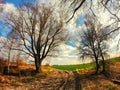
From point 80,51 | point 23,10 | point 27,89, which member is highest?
point 23,10

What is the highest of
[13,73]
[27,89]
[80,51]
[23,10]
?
[23,10]

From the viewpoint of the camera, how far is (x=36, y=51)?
46594mm

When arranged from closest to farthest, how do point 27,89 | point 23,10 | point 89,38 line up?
1. point 27,89
2. point 23,10
3. point 89,38

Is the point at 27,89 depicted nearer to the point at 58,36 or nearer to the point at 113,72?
the point at 58,36

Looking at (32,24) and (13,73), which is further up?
(32,24)

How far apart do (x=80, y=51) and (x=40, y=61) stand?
7.52 meters

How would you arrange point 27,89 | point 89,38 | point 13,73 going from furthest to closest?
point 89,38 → point 13,73 → point 27,89

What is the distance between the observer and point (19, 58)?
1747 inches

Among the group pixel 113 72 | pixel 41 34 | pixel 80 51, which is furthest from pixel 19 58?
pixel 113 72

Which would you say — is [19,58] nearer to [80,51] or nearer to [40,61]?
[40,61]

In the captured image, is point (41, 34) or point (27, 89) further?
point (41, 34)

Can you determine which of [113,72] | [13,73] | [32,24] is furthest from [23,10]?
[113,72]

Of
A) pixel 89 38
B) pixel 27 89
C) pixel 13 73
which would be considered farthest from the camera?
pixel 89 38

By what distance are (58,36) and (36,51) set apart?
448cm
